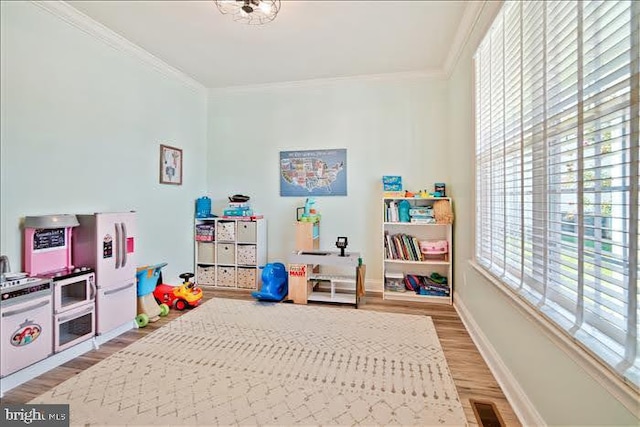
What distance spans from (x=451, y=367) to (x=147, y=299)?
2.79m

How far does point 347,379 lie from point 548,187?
5.23 ft

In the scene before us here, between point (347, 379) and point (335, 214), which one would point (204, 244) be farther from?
point (347, 379)

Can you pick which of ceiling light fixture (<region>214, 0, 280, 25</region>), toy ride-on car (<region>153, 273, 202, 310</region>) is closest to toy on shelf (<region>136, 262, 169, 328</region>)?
toy ride-on car (<region>153, 273, 202, 310</region>)

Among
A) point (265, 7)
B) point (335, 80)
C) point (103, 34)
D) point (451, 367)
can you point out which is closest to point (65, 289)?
point (103, 34)

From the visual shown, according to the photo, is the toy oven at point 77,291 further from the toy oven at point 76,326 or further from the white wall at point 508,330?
the white wall at point 508,330

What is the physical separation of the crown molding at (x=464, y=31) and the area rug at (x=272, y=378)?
268cm

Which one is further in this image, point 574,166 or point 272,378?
point 272,378

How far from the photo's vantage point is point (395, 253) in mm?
3607

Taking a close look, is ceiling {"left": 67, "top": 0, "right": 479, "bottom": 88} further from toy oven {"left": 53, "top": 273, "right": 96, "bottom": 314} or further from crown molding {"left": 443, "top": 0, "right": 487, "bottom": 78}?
toy oven {"left": 53, "top": 273, "right": 96, "bottom": 314}

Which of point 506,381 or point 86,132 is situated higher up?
point 86,132

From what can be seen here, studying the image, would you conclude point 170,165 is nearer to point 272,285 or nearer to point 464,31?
point 272,285

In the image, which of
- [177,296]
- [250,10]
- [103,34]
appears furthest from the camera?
[177,296]

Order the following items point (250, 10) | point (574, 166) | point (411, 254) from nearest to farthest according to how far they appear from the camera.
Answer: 1. point (574, 166)
2. point (250, 10)
3. point (411, 254)

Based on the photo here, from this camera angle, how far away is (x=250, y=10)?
226 centimetres
